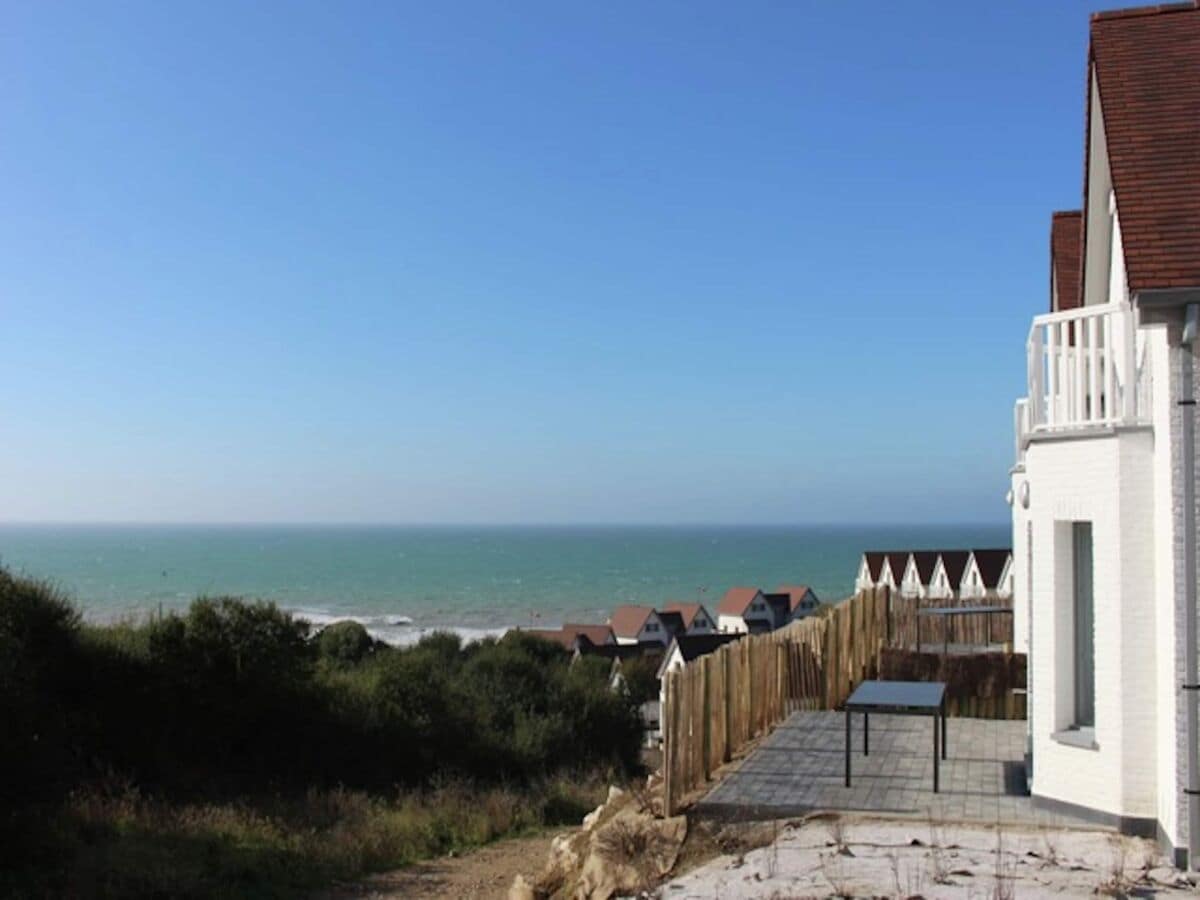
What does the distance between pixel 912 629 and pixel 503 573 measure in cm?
11874

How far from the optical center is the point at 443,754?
1870 cm

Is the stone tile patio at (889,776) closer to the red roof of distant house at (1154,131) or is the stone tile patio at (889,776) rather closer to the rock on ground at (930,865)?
the rock on ground at (930,865)

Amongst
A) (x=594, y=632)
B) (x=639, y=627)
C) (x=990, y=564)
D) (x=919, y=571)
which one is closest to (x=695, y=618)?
(x=639, y=627)

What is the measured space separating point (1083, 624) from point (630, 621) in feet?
175

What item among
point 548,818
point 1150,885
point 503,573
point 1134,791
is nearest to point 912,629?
point 548,818

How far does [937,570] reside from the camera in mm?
51562

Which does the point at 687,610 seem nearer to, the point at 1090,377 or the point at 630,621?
the point at 630,621

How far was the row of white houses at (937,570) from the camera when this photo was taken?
49.0 metres

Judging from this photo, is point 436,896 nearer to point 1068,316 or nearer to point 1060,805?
point 1060,805

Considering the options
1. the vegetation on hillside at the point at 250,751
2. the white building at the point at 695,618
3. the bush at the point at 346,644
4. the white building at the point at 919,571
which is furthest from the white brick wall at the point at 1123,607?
the white building at the point at 695,618

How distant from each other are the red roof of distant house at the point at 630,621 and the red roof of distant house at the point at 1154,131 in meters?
52.5

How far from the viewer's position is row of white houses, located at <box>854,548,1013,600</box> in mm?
48969

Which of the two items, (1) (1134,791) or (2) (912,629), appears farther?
(2) (912,629)

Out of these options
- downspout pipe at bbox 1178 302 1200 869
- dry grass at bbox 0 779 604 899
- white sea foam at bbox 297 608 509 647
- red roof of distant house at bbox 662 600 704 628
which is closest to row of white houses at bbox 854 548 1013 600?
red roof of distant house at bbox 662 600 704 628
